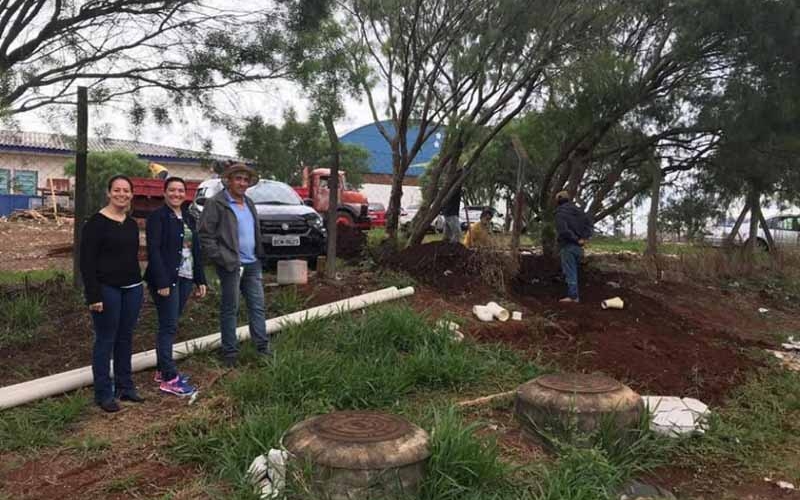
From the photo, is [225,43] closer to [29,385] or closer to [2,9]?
[2,9]

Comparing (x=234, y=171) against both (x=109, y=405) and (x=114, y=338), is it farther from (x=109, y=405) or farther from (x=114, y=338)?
(x=109, y=405)

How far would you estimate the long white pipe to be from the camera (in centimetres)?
457

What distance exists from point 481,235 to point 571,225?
1.87 m

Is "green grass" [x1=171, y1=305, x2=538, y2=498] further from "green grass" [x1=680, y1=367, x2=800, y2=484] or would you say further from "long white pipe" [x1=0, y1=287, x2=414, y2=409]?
"green grass" [x1=680, y1=367, x2=800, y2=484]

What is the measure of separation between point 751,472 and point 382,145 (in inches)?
1394

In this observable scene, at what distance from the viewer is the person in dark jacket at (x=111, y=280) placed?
4227mm

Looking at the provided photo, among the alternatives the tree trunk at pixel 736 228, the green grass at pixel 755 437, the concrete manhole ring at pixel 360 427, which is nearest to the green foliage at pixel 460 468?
the concrete manhole ring at pixel 360 427

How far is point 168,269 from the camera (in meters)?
4.72

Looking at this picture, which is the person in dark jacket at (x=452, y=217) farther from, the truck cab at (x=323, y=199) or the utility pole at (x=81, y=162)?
the truck cab at (x=323, y=199)

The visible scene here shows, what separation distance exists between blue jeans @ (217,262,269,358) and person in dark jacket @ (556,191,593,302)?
15.2 ft

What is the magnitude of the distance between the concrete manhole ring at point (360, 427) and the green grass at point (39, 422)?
1.72 meters

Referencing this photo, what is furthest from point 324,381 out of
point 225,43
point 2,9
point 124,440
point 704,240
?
point 704,240

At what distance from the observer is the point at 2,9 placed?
564 centimetres

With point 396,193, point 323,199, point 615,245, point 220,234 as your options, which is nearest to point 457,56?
point 396,193
